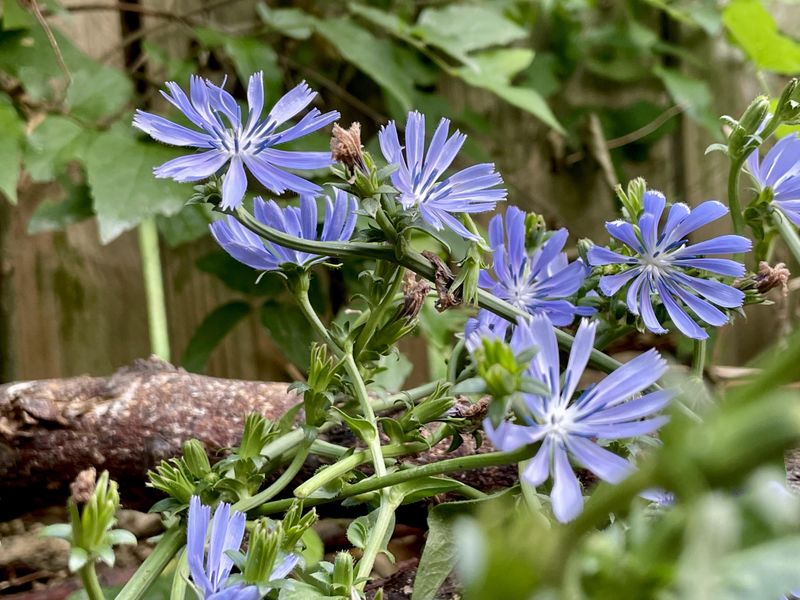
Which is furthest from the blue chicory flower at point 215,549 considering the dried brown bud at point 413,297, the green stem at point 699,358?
the green stem at point 699,358

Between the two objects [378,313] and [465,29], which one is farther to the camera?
[465,29]

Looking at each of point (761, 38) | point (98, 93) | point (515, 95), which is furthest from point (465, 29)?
point (98, 93)

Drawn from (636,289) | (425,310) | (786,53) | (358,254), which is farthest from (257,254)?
(786,53)

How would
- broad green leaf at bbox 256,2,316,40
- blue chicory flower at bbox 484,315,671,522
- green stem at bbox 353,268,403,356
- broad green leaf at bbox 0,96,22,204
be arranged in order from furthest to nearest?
broad green leaf at bbox 256,2,316,40
broad green leaf at bbox 0,96,22,204
green stem at bbox 353,268,403,356
blue chicory flower at bbox 484,315,671,522

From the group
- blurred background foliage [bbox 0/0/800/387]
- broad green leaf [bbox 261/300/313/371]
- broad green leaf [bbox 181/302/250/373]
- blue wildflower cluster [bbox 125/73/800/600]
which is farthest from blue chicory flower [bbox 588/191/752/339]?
broad green leaf [bbox 181/302/250/373]

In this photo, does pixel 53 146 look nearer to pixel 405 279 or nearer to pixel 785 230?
pixel 405 279

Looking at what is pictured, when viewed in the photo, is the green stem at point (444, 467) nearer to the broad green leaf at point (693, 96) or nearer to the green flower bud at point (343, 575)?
the green flower bud at point (343, 575)

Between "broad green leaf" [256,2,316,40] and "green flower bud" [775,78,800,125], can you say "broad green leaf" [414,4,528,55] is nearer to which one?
"broad green leaf" [256,2,316,40]
